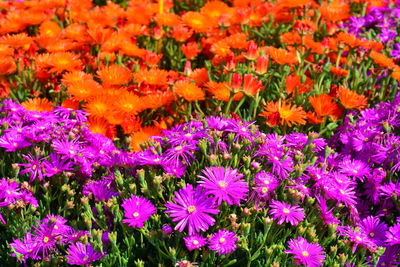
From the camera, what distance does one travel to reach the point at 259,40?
3.33 metres

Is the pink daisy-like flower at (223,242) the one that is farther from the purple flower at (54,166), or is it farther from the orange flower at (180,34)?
the orange flower at (180,34)

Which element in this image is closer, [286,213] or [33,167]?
[286,213]

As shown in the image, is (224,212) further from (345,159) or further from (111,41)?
(111,41)

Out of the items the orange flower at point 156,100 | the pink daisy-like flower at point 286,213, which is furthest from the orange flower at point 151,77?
the pink daisy-like flower at point 286,213

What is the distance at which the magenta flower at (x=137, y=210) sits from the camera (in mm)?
1527

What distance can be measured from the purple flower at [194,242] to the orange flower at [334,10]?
215cm

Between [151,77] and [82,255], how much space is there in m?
1.34

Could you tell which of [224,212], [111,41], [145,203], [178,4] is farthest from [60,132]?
[178,4]

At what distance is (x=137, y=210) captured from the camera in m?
1.56

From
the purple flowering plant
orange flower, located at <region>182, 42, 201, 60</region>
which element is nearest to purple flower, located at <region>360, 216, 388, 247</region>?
the purple flowering plant

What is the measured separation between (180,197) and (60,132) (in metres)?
0.68

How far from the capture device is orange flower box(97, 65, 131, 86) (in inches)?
102

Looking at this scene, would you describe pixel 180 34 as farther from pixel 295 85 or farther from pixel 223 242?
pixel 223 242

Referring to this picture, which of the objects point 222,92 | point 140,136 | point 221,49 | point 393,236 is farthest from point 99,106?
point 393,236
